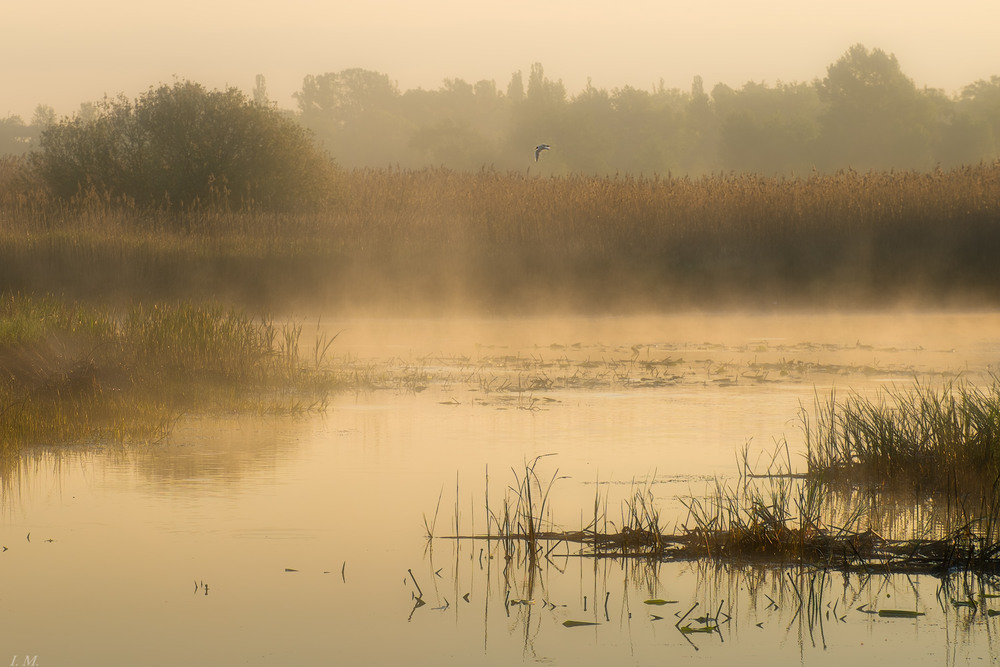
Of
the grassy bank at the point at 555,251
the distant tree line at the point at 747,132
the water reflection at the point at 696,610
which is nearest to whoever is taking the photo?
the water reflection at the point at 696,610

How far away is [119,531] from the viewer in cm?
648

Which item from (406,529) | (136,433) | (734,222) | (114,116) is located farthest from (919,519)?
(114,116)

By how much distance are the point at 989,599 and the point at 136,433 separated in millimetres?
5870

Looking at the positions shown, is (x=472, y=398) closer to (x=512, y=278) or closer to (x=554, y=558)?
(x=554, y=558)

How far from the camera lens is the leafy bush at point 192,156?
2545cm

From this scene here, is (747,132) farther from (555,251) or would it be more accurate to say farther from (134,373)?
(134,373)

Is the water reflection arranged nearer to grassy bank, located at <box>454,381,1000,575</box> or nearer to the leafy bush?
grassy bank, located at <box>454,381,1000,575</box>

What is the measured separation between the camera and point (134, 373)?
11.2m

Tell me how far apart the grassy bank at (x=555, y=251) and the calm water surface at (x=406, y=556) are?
8856mm

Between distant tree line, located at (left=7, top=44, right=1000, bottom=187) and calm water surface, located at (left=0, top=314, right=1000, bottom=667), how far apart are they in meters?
14.6

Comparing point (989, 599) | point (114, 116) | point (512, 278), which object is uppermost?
point (114, 116)

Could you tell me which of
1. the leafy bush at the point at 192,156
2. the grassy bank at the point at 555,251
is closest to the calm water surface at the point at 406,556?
the grassy bank at the point at 555,251

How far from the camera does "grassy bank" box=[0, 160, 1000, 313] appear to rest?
20.7m

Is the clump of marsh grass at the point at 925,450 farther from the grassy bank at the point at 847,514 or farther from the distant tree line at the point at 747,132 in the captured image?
the distant tree line at the point at 747,132
